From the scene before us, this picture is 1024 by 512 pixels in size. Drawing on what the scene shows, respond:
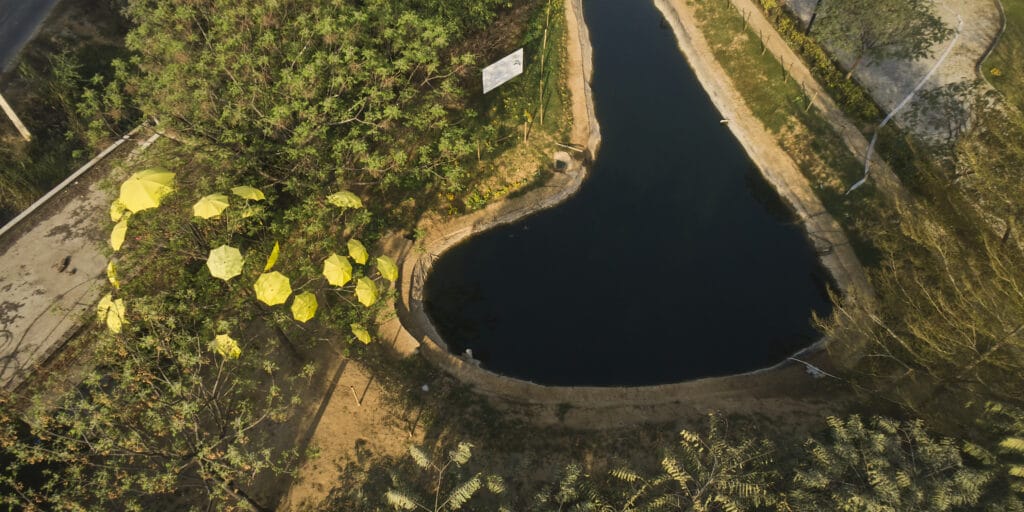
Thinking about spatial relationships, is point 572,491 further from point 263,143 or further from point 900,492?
point 263,143

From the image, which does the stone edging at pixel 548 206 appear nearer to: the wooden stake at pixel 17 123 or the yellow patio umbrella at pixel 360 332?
the yellow patio umbrella at pixel 360 332

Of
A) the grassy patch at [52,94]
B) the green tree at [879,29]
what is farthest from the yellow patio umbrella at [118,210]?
the green tree at [879,29]

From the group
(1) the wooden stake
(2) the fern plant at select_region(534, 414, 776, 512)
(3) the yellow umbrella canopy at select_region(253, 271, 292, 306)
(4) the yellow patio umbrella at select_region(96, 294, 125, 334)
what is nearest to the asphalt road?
(1) the wooden stake

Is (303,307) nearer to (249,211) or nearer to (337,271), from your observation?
(337,271)

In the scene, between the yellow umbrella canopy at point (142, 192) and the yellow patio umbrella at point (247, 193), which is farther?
the yellow patio umbrella at point (247, 193)

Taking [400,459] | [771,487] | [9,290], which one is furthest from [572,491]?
[9,290]

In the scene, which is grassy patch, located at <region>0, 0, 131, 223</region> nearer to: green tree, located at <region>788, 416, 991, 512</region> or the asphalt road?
the asphalt road

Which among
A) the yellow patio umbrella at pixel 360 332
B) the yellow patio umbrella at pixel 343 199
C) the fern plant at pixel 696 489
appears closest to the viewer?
the fern plant at pixel 696 489
